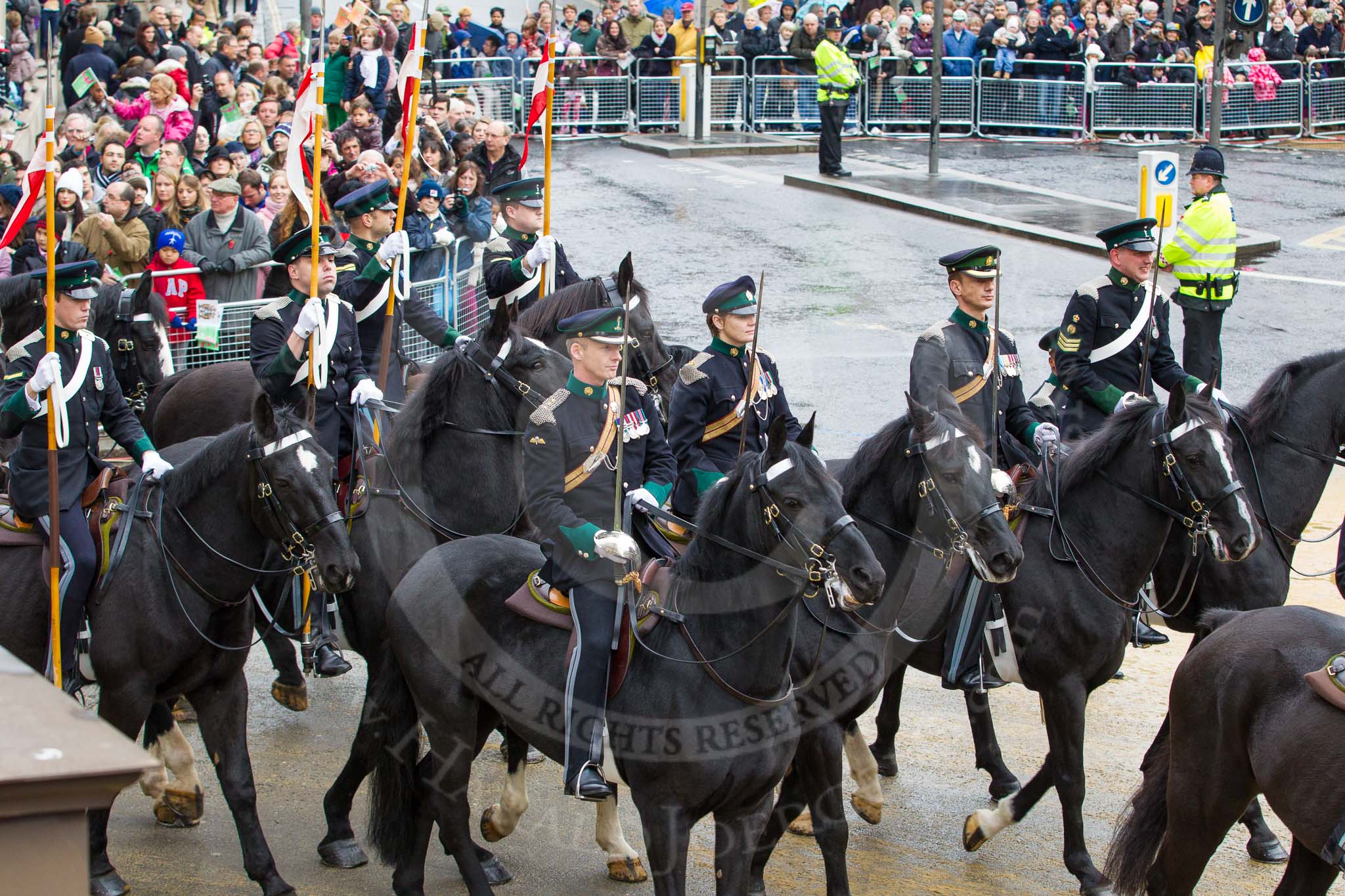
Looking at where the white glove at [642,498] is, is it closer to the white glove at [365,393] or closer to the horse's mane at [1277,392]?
the white glove at [365,393]

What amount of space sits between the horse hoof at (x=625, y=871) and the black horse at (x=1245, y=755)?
204 cm

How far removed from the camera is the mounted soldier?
29.8ft

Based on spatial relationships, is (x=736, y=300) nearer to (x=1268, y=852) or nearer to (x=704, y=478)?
(x=704, y=478)

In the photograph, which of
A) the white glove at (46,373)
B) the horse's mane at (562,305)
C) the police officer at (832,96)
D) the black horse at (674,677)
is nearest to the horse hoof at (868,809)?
the black horse at (674,677)

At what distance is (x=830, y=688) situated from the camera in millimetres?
6992

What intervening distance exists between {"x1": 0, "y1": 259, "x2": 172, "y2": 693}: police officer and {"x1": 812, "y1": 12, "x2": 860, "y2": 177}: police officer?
1780 cm

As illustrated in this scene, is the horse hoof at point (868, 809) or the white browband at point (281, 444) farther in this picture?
the horse hoof at point (868, 809)

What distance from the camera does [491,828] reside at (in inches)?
289

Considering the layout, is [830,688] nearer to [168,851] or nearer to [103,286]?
[168,851]

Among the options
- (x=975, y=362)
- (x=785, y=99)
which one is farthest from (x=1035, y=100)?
(x=975, y=362)

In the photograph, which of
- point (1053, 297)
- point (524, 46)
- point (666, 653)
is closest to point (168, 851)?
point (666, 653)

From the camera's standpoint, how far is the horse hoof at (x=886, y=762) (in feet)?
27.0

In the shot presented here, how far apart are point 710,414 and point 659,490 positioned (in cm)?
79

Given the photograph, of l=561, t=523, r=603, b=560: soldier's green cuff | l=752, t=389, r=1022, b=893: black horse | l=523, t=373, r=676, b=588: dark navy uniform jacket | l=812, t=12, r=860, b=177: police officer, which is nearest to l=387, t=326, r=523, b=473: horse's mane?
l=523, t=373, r=676, b=588: dark navy uniform jacket
